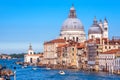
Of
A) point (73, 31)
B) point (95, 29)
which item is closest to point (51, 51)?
point (73, 31)

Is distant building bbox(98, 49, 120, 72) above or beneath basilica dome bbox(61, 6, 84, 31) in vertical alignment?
beneath

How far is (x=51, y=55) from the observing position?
440ft

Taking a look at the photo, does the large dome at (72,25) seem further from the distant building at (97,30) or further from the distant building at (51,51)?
the distant building at (97,30)

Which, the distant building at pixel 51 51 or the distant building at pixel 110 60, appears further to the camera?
the distant building at pixel 51 51

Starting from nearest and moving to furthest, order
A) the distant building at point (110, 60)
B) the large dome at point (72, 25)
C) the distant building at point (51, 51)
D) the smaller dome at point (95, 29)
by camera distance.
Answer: the distant building at point (110, 60) < the smaller dome at point (95, 29) < the distant building at point (51, 51) < the large dome at point (72, 25)

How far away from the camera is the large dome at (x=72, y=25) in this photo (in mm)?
143250

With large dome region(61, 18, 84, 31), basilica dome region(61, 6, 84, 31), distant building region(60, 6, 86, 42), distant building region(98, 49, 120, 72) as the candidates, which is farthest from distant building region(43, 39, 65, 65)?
distant building region(98, 49, 120, 72)

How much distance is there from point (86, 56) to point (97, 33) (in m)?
21.6

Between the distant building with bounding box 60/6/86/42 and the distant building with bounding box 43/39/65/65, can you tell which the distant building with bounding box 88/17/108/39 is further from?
the distant building with bounding box 60/6/86/42

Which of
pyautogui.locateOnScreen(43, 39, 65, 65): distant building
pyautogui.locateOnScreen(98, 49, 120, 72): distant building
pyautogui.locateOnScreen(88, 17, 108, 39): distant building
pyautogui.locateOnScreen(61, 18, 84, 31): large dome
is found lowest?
pyautogui.locateOnScreen(98, 49, 120, 72): distant building

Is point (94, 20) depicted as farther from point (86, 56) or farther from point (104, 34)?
point (86, 56)

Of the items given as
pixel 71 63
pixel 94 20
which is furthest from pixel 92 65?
→ pixel 94 20

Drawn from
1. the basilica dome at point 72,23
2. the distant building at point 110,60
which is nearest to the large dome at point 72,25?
the basilica dome at point 72,23

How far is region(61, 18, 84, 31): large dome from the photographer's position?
470ft
